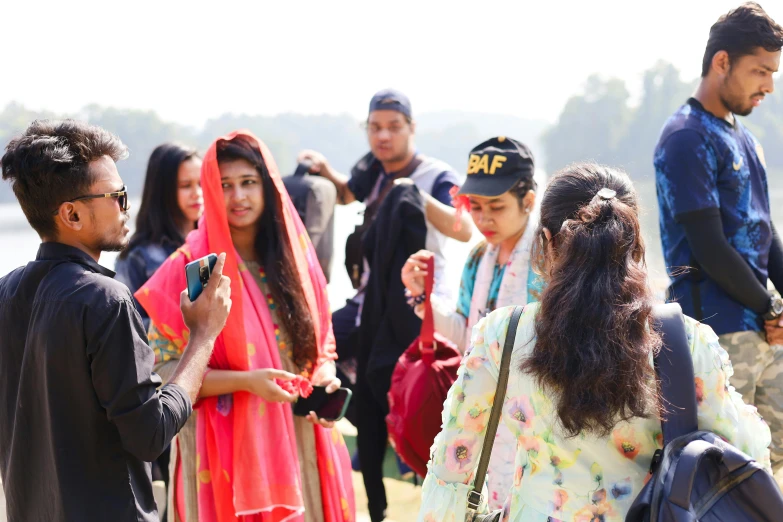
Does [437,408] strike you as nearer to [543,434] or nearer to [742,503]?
[543,434]

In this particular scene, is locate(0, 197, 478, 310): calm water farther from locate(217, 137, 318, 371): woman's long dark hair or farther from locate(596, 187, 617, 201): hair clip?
locate(596, 187, 617, 201): hair clip

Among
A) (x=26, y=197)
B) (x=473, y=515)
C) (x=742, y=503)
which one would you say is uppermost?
(x=26, y=197)

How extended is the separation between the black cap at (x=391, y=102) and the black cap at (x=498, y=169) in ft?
4.42

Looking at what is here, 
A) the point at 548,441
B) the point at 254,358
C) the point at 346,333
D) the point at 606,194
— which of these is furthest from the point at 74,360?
the point at 346,333

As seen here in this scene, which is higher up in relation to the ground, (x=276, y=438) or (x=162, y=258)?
(x=162, y=258)

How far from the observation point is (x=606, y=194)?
4.87 ft

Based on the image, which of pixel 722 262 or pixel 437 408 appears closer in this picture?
pixel 437 408

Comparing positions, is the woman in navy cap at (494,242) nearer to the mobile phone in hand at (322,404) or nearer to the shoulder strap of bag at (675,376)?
the mobile phone in hand at (322,404)

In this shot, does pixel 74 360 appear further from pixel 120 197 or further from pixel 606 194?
pixel 606 194

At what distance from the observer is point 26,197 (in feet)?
5.65

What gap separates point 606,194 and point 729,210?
153cm

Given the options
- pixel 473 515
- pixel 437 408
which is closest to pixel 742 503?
pixel 473 515

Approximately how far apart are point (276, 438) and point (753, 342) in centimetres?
174

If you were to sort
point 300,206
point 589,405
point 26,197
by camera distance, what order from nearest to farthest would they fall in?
1. point 589,405
2. point 26,197
3. point 300,206
